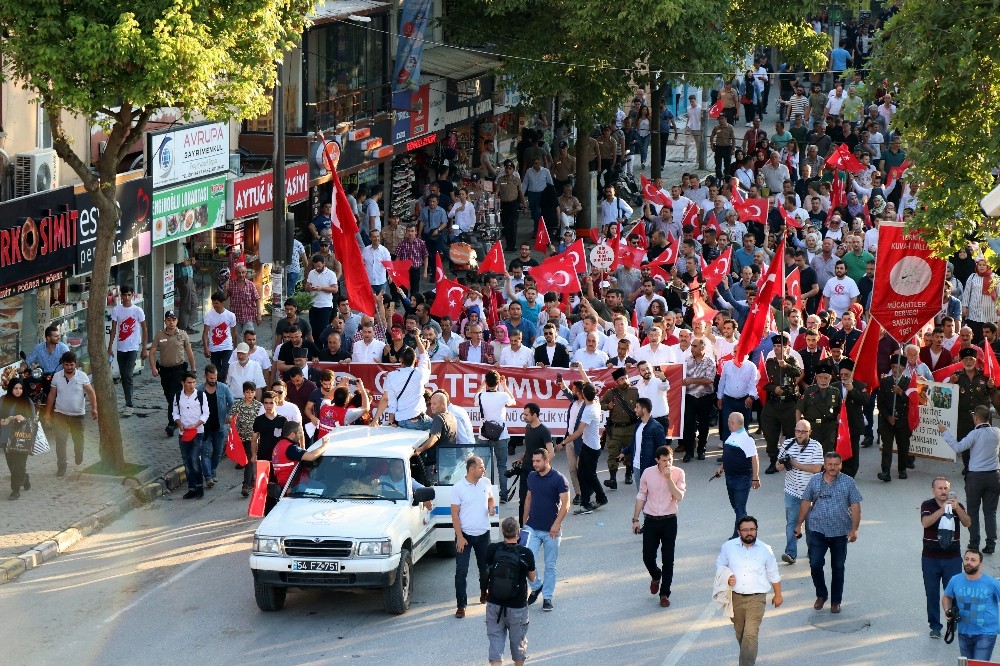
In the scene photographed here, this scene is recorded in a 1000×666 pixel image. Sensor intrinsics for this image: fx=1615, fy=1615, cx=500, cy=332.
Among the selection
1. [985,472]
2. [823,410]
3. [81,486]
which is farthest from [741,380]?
[81,486]

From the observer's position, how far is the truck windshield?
15.1m

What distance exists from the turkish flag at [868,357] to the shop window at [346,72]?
1287 cm

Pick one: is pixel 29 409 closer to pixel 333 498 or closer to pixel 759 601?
pixel 333 498

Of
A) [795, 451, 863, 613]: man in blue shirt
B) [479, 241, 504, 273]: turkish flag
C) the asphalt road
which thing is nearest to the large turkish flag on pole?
the asphalt road

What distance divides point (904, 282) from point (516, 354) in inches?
193

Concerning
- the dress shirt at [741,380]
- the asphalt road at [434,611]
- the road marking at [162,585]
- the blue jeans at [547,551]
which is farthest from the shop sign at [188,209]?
the blue jeans at [547,551]

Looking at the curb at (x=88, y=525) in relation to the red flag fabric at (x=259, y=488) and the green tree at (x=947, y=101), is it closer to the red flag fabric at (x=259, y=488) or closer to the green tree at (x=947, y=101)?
the red flag fabric at (x=259, y=488)

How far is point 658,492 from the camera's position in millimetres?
14789

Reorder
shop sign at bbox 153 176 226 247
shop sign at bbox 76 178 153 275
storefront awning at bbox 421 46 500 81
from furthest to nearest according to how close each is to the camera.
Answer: storefront awning at bbox 421 46 500 81
shop sign at bbox 153 176 226 247
shop sign at bbox 76 178 153 275

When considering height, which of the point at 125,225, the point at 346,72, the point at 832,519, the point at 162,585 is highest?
the point at 346,72

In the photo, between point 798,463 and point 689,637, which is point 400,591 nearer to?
point 689,637

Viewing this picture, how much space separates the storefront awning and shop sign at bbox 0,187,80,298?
13.9 meters

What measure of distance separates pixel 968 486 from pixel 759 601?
172 inches

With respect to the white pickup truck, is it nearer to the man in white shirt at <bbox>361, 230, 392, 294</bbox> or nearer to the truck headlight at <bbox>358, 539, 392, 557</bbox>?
the truck headlight at <bbox>358, 539, 392, 557</bbox>
